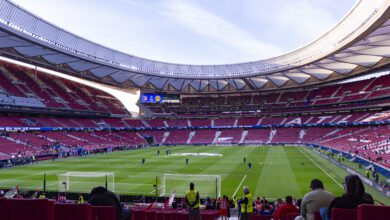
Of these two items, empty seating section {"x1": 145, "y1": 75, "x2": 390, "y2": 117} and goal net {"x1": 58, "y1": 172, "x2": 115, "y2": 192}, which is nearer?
goal net {"x1": 58, "y1": 172, "x2": 115, "y2": 192}

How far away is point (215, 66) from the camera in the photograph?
275 ft

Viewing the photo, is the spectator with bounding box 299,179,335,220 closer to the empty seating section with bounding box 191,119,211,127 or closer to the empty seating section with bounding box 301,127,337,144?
the empty seating section with bounding box 301,127,337,144

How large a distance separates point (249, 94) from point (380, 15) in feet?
211

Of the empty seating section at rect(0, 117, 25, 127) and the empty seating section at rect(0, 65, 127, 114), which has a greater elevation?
the empty seating section at rect(0, 65, 127, 114)

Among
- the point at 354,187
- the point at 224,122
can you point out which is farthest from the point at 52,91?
the point at 354,187

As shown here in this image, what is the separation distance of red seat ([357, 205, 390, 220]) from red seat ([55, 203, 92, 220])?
11.2 feet

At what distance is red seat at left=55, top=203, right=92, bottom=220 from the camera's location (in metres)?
4.16

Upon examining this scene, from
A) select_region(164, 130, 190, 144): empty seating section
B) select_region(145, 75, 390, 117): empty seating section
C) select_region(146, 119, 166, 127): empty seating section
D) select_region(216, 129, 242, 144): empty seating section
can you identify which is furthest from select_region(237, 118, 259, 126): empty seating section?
select_region(146, 119, 166, 127): empty seating section

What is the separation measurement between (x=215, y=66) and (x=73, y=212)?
8116cm

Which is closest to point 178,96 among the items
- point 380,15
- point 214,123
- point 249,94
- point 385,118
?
point 214,123

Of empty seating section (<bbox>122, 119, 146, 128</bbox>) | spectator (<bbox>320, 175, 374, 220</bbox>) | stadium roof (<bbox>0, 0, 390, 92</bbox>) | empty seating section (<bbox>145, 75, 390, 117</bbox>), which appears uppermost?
stadium roof (<bbox>0, 0, 390, 92</bbox>)

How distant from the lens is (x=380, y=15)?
32.4 metres

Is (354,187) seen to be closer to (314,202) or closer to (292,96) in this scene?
(314,202)

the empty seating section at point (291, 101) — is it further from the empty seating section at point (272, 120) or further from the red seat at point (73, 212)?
the red seat at point (73, 212)
